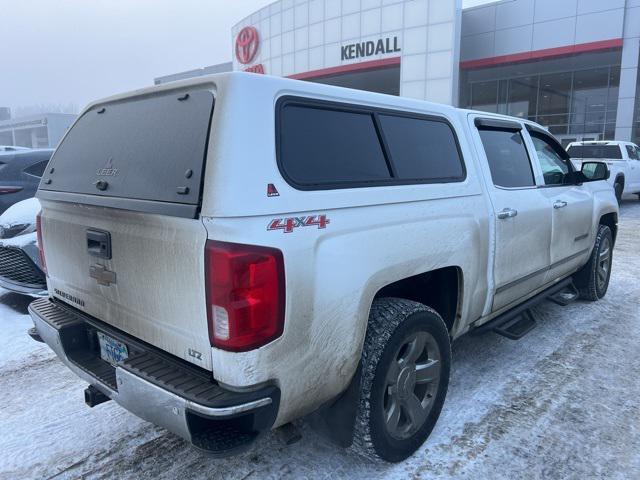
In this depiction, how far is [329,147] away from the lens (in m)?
2.38

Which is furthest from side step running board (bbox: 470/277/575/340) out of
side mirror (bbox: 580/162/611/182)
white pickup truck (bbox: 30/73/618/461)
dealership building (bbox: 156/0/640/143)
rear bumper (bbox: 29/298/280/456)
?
dealership building (bbox: 156/0/640/143)

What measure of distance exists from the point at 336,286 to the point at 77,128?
210cm

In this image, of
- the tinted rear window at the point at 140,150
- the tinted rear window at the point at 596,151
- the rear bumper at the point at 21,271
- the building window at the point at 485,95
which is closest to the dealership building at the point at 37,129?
the building window at the point at 485,95

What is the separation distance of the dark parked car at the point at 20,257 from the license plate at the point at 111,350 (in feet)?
9.25

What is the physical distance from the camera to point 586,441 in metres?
2.88

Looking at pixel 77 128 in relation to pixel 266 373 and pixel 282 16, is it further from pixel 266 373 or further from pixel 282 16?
pixel 282 16

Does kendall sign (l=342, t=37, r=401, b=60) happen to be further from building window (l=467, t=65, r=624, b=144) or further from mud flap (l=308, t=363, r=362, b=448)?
mud flap (l=308, t=363, r=362, b=448)

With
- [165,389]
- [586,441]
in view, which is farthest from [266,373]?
[586,441]

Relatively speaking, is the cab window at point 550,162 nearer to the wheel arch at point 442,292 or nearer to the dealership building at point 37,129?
the wheel arch at point 442,292

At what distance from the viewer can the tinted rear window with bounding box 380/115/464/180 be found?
2781 millimetres

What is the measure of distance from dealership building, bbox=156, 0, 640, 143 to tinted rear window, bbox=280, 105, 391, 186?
21004 millimetres

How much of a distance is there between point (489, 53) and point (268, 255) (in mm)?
24389

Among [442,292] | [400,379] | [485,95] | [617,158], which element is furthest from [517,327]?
[485,95]

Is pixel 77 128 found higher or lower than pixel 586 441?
higher
